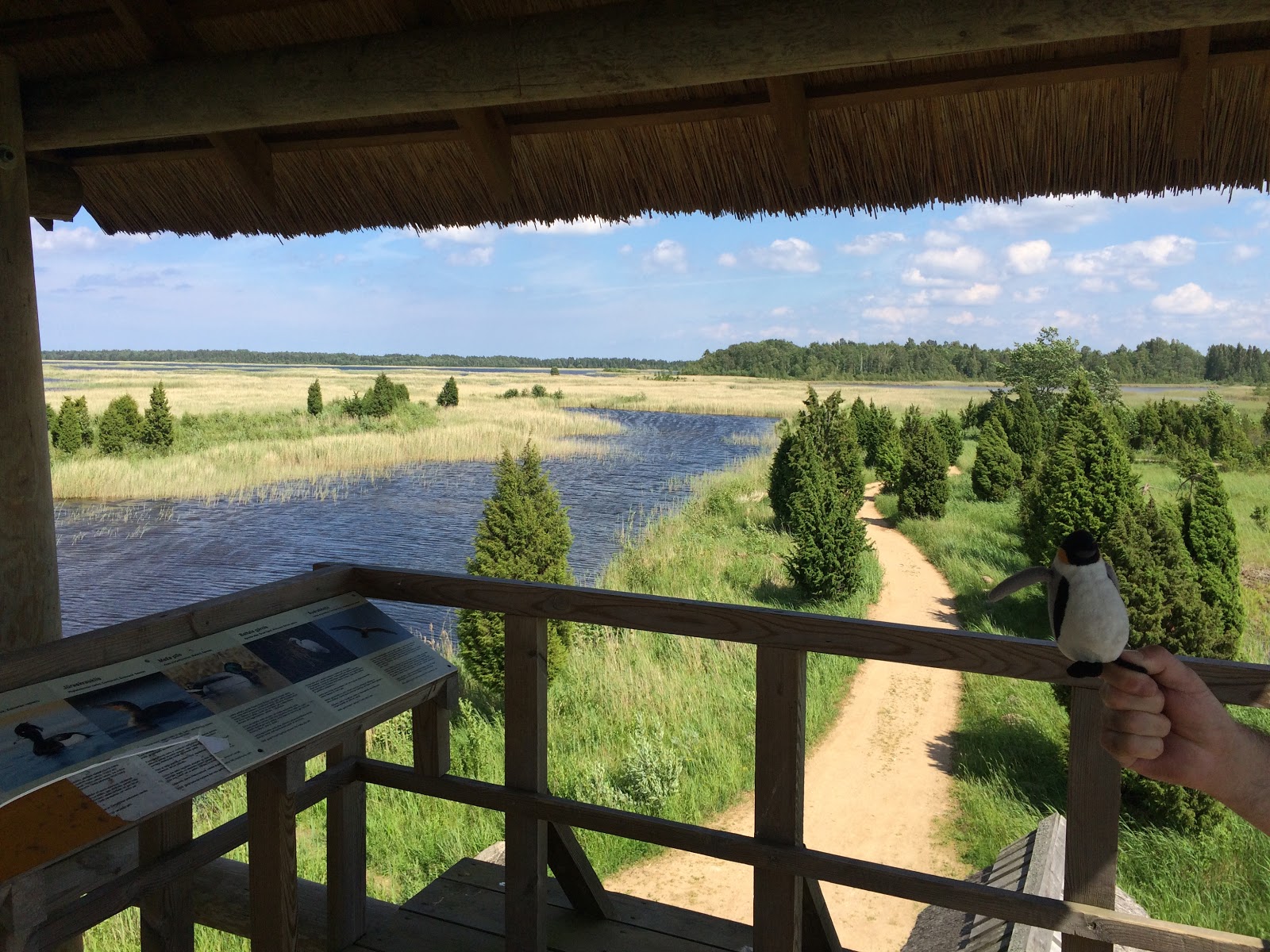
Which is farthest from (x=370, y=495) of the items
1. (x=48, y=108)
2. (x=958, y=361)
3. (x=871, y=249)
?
(x=871, y=249)

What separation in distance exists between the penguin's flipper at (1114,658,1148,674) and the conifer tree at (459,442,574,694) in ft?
21.7

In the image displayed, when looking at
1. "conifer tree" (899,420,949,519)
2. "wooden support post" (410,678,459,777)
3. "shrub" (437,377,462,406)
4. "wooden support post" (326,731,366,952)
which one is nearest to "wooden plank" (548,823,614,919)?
"wooden support post" (410,678,459,777)

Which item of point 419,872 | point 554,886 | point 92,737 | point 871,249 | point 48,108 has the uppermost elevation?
point 871,249

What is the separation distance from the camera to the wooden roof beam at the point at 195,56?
1989mm

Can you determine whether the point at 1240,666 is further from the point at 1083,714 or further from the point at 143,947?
the point at 143,947

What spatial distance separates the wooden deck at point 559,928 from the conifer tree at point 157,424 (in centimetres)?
2231

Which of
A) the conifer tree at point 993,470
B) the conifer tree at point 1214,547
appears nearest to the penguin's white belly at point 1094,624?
the conifer tree at point 1214,547

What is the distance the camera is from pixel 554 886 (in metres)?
2.06

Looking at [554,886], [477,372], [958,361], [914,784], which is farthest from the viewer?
[477,372]

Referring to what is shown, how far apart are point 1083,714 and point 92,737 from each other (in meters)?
1.31

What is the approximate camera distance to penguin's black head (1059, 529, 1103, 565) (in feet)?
2.06

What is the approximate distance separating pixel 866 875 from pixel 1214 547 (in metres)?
Answer: 7.20

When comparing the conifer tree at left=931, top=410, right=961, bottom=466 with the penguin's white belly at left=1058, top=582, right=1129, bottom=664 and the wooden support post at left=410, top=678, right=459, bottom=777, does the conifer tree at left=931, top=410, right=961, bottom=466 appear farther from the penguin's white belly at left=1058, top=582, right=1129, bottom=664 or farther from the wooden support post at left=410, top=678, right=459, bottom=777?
the penguin's white belly at left=1058, top=582, right=1129, bottom=664

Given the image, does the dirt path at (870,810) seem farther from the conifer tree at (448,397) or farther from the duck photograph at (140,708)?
the conifer tree at (448,397)
